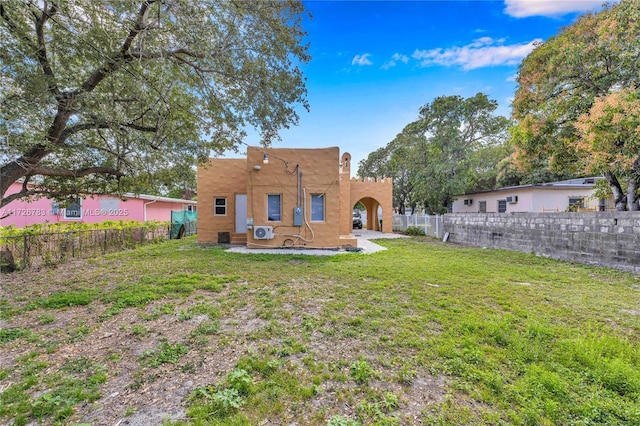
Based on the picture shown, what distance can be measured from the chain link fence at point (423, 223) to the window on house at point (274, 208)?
963 centimetres

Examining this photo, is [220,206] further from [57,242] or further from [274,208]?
[57,242]

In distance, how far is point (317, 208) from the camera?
418 inches

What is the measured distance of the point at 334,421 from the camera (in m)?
2.14

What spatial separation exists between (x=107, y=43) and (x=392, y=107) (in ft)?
39.0

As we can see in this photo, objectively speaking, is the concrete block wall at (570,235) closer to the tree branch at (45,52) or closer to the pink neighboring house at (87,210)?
the tree branch at (45,52)

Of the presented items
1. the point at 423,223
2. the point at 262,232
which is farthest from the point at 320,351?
the point at 423,223

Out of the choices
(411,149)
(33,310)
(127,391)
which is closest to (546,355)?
(127,391)

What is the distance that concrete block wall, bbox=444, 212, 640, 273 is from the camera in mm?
7000

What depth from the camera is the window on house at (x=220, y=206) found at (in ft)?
41.9

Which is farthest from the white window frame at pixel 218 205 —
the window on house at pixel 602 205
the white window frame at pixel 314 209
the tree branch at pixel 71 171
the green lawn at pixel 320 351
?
the window on house at pixel 602 205

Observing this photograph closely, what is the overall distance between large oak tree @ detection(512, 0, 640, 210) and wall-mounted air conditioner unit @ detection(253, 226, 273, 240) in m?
9.96

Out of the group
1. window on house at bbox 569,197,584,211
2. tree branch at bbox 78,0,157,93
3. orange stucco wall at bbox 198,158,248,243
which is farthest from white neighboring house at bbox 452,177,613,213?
tree branch at bbox 78,0,157,93

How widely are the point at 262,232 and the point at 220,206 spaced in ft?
12.3

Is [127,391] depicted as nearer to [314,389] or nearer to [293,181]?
[314,389]
